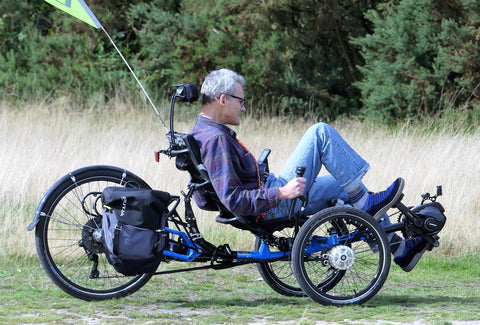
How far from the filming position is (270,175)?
5.07 m

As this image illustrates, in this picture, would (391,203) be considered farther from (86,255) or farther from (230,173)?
(86,255)

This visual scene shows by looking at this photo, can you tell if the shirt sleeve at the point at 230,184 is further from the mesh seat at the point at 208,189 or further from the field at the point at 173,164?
the field at the point at 173,164

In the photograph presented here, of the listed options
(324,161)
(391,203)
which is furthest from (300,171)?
(391,203)

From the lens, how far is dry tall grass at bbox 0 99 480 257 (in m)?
7.00

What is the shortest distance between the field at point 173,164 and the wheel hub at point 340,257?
0.26m

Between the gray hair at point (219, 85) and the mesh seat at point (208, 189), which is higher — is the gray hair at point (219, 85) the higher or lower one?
the higher one

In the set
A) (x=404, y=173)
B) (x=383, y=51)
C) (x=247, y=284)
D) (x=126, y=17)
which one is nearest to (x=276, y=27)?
(x=383, y=51)

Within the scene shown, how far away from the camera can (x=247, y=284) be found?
5656 mm

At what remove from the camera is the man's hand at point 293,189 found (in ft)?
15.1

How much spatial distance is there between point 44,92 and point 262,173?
13.3 m

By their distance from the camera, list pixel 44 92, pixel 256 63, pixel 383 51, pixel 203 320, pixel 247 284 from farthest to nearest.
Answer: pixel 44 92 < pixel 256 63 < pixel 383 51 < pixel 247 284 < pixel 203 320

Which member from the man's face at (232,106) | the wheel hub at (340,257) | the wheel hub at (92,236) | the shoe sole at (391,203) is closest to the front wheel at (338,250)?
the wheel hub at (340,257)

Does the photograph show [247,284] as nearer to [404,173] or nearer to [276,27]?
[404,173]

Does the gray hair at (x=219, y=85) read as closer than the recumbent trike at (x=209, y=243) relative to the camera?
No
